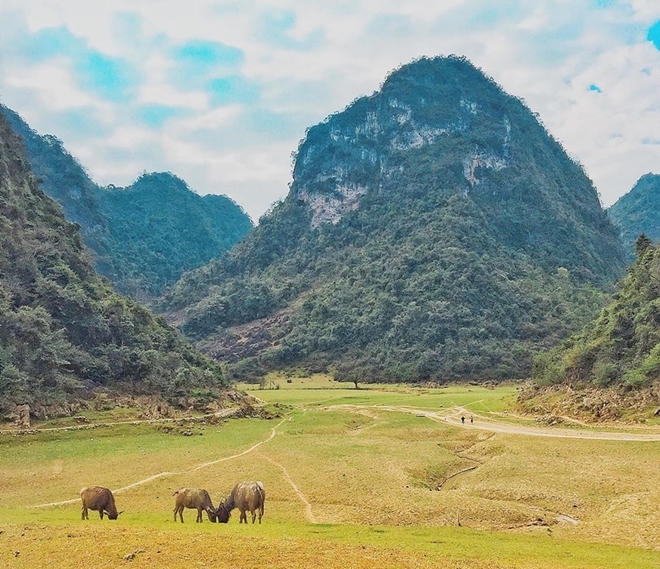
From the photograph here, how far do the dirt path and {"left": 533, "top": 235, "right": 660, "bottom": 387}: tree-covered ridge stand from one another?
31.9 feet

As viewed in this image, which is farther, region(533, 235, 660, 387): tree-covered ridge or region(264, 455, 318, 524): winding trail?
region(533, 235, 660, 387): tree-covered ridge

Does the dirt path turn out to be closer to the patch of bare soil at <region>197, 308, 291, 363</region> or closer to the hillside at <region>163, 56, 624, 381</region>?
the hillside at <region>163, 56, 624, 381</region>

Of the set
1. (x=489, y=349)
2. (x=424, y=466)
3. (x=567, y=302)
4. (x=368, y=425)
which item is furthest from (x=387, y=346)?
(x=424, y=466)

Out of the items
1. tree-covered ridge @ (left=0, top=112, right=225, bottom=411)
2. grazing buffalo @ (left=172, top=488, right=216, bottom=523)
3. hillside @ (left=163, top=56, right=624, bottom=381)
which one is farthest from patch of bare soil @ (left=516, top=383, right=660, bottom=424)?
hillside @ (left=163, top=56, right=624, bottom=381)

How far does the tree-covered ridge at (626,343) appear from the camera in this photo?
49.3 metres

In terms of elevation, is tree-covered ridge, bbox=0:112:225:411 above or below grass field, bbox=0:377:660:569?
above

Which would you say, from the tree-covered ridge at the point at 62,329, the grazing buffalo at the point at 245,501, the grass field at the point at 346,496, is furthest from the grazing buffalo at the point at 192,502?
the tree-covered ridge at the point at 62,329

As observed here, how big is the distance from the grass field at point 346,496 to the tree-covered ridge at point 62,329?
828 cm

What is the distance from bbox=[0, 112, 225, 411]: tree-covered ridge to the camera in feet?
166

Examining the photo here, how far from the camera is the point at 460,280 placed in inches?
5290

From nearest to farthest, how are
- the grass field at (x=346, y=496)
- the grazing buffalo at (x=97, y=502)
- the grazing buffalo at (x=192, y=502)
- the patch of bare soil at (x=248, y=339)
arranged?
the grass field at (x=346, y=496)
the grazing buffalo at (x=97, y=502)
the grazing buffalo at (x=192, y=502)
the patch of bare soil at (x=248, y=339)

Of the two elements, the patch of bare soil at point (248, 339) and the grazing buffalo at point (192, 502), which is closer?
the grazing buffalo at point (192, 502)

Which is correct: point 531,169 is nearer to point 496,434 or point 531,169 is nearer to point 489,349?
point 489,349

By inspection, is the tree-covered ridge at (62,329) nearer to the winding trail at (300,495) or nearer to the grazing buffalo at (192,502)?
the winding trail at (300,495)
